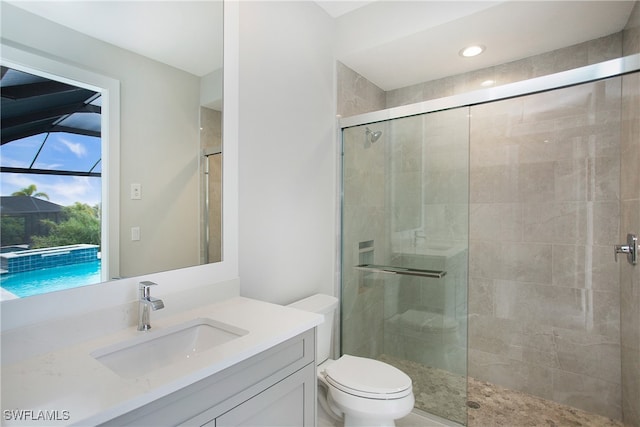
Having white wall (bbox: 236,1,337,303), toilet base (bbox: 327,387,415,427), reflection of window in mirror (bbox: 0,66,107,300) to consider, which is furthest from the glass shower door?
reflection of window in mirror (bbox: 0,66,107,300)

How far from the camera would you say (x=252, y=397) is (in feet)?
3.31

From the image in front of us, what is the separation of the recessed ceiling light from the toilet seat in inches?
80.2

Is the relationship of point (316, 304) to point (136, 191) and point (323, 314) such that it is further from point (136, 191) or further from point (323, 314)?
point (136, 191)

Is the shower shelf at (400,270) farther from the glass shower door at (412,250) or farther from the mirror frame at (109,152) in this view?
the mirror frame at (109,152)

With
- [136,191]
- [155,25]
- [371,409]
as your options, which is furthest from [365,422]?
[155,25]

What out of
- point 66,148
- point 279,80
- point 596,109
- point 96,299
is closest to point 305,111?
point 279,80

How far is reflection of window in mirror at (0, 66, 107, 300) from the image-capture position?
936mm

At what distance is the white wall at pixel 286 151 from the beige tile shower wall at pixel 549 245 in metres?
1.17

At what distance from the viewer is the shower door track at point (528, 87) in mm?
1410

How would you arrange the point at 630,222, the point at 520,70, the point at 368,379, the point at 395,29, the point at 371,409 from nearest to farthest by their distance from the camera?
the point at 371,409
the point at 368,379
the point at 630,222
the point at 395,29
the point at 520,70

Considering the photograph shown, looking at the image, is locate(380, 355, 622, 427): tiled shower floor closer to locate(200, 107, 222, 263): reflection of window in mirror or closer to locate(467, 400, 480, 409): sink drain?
locate(467, 400, 480, 409): sink drain

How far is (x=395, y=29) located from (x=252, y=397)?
2.12m

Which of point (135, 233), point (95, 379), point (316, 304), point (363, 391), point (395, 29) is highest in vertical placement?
point (395, 29)

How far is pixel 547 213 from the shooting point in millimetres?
2221
